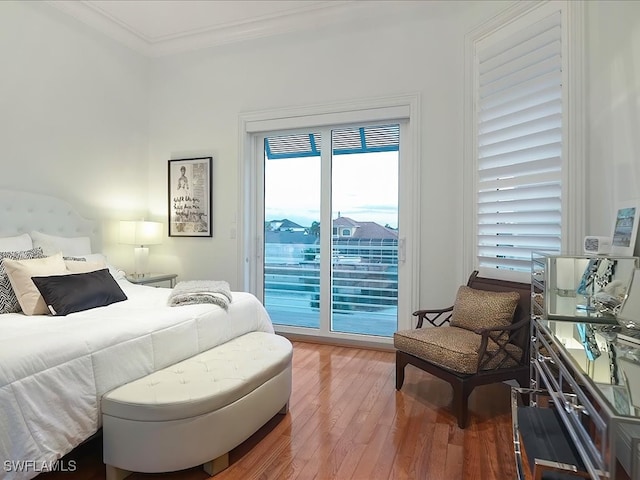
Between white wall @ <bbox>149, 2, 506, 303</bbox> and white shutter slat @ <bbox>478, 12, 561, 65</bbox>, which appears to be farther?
white wall @ <bbox>149, 2, 506, 303</bbox>

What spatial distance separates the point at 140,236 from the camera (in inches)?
158

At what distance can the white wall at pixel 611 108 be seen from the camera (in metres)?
1.98

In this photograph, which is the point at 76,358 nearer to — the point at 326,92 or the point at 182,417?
the point at 182,417

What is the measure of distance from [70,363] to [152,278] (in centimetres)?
245

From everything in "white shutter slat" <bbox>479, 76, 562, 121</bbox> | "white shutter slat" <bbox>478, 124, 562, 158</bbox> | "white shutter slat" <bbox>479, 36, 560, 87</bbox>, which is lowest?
"white shutter slat" <bbox>478, 124, 562, 158</bbox>

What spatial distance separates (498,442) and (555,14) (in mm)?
2663

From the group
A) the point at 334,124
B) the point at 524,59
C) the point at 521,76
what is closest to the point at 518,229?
the point at 521,76

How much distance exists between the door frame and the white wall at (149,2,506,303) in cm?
8

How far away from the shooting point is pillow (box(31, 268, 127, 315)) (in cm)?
232

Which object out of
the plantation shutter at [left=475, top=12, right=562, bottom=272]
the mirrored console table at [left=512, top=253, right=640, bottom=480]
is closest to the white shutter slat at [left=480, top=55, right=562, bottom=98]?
the plantation shutter at [left=475, top=12, right=562, bottom=272]

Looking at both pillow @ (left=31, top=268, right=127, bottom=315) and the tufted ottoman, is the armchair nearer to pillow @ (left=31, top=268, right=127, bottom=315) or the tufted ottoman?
the tufted ottoman

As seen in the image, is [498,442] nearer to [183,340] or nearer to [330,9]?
[183,340]

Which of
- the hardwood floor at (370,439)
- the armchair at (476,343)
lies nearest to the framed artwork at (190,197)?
the hardwood floor at (370,439)

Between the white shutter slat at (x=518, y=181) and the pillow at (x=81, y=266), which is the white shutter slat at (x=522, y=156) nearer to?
the white shutter slat at (x=518, y=181)
